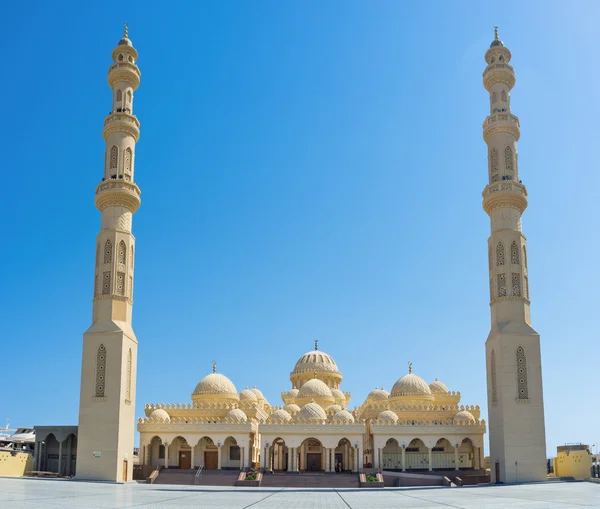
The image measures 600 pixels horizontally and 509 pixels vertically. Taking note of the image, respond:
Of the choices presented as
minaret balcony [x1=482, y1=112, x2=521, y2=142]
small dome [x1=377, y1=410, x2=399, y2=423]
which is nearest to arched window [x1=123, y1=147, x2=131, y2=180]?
small dome [x1=377, y1=410, x2=399, y2=423]

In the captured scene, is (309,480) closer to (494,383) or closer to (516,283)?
(494,383)

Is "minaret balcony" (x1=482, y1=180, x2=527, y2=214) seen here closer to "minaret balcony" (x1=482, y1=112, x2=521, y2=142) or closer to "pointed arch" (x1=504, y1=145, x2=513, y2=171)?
"pointed arch" (x1=504, y1=145, x2=513, y2=171)

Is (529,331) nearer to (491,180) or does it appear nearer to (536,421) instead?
(536,421)

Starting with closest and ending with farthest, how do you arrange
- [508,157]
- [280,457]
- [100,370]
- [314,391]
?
[100,370] < [508,157] < [280,457] < [314,391]

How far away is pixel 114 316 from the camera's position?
104 feet

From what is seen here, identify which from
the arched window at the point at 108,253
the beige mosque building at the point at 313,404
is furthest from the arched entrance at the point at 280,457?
the arched window at the point at 108,253

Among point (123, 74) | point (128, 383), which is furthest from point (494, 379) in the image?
point (123, 74)

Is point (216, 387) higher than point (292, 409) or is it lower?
higher

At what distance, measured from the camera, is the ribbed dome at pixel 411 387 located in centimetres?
3950

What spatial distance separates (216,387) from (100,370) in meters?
10.1

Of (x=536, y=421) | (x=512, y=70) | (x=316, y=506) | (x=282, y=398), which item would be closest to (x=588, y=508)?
(x=316, y=506)

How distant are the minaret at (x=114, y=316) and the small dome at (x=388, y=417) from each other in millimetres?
12290

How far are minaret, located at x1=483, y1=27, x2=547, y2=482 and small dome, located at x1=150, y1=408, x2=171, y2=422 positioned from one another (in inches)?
620

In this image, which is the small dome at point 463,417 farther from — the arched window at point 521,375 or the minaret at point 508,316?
the arched window at point 521,375
